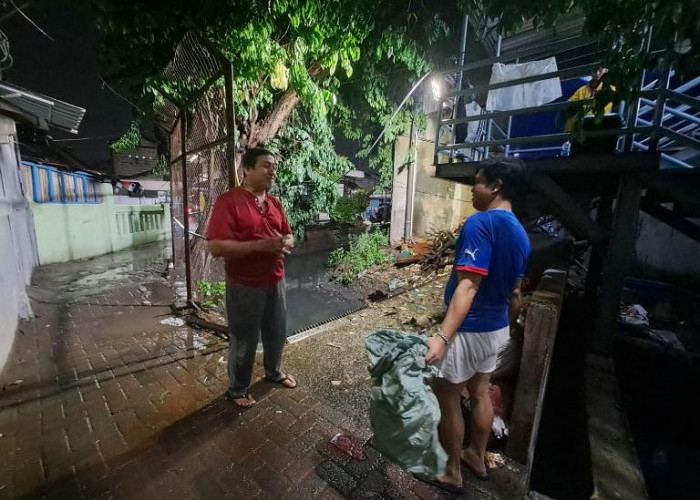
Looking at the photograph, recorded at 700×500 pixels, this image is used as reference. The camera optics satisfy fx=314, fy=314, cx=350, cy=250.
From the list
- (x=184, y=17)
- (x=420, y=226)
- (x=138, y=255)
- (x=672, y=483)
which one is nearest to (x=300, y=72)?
(x=184, y=17)

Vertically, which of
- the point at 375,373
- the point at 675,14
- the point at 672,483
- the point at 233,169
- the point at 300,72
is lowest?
the point at 672,483

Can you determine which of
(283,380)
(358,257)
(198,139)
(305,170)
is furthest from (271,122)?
(283,380)

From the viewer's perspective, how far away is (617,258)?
3.60 metres

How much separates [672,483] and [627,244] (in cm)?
284

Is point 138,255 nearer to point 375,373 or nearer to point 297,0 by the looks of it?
point 297,0

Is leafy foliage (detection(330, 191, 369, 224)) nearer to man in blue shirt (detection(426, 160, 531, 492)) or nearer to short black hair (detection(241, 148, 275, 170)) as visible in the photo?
short black hair (detection(241, 148, 275, 170))

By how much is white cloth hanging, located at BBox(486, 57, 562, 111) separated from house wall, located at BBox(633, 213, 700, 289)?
17.8ft

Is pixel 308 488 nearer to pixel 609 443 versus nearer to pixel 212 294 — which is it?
pixel 609 443

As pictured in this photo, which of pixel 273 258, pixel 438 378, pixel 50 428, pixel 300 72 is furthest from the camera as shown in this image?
pixel 300 72

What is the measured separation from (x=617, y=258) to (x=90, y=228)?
13320 mm

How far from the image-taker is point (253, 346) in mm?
2852

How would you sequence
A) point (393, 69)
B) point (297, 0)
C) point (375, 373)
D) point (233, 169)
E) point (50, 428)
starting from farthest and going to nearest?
point (393, 69)
point (297, 0)
point (233, 169)
point (50, 428)
point (375, 373)

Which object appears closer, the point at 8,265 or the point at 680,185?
the point at 680,185

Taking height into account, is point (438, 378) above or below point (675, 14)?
below
